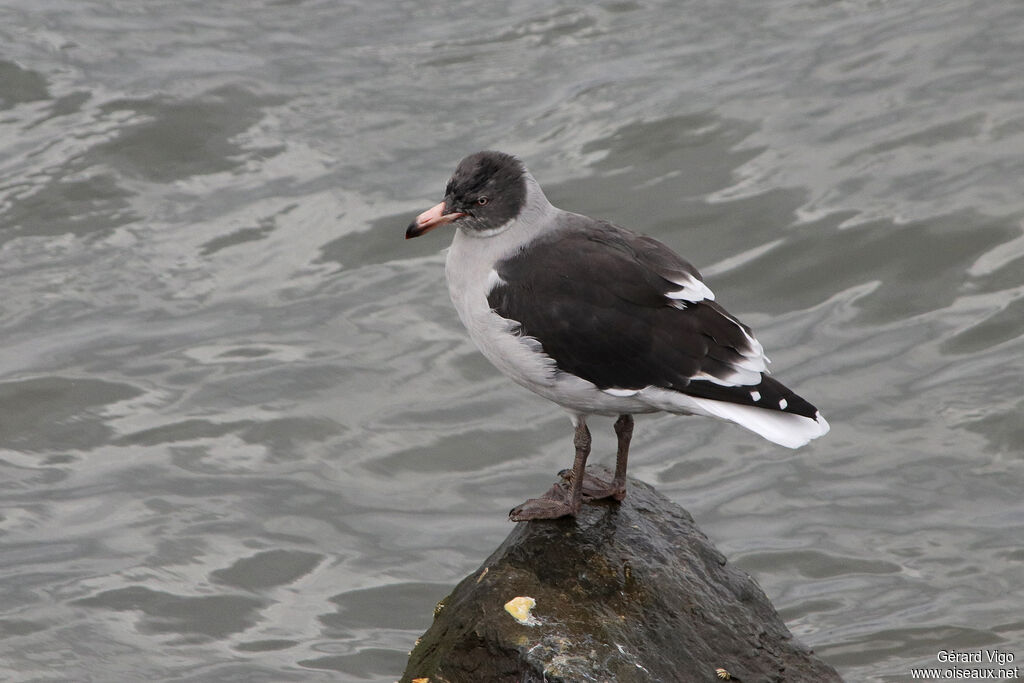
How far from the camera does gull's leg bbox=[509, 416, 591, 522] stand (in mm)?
5770

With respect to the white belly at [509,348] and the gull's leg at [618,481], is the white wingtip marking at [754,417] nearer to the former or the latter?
the white belly at [509,348]

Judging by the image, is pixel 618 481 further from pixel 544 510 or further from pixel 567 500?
pixel 544 510

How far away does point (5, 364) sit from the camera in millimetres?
10375

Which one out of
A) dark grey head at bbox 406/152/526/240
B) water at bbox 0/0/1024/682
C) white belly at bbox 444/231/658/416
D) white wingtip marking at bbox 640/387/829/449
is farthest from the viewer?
water at bbox 0/0/1024/682

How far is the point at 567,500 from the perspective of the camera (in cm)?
584

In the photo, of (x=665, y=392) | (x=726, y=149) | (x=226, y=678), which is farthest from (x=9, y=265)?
(x=665, y=392)

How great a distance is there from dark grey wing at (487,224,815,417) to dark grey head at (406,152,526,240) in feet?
1.14

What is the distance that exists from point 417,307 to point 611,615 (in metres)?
5.96

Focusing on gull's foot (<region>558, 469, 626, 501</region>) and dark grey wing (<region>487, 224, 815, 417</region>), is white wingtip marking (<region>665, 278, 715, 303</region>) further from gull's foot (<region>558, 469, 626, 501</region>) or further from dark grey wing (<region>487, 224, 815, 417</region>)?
gull's foot (<region>558, 469, 626, 501</region>)

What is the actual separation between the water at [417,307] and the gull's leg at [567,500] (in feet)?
7.29

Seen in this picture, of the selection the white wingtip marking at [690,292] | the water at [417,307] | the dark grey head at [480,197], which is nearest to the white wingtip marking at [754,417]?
the white wingtip marking at [690,292]

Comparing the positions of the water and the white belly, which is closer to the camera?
the white belly

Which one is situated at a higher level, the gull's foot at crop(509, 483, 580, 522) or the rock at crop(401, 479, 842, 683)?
the gull's foot at crop(509, 483, 580, 522)

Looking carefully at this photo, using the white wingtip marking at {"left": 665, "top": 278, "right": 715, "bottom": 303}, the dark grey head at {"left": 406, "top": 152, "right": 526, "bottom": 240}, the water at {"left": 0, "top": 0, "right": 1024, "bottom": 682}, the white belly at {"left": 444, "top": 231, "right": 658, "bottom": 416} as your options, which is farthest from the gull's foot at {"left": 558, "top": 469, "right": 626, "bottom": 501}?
the water at {"left": 0, "top": 0, "right": 1024, "bottom": 682}
